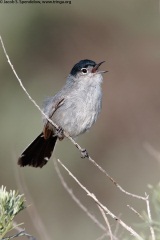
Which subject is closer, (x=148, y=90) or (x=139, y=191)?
(x=139, y=191)

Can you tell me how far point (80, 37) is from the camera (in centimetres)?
951

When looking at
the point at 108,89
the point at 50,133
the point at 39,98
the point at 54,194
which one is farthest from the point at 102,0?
the point at 50,133

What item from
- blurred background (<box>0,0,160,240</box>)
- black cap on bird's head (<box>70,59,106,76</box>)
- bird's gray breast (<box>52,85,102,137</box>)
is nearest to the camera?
bird's gray breast (<box>52,85,102,137</box>)

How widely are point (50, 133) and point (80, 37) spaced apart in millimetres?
4490

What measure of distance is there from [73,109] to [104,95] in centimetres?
398

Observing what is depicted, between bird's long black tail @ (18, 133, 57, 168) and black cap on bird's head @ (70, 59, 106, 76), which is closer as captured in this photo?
bird's long black tail @ (18, 133, 57, 168)

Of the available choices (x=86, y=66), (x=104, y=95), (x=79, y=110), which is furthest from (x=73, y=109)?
(x=104, y=95)

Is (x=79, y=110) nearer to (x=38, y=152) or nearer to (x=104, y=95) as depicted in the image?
(x=38, y=152)

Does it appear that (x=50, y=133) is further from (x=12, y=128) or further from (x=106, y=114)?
(x=106, y=114)

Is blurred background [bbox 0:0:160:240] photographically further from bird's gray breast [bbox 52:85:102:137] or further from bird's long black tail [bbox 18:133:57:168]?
bird's gray breast [bbox 52:85:102:137]

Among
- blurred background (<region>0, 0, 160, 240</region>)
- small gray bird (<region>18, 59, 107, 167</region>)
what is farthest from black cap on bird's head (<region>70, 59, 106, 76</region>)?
blurred background (<region>0, 0, 160, 240</region>)

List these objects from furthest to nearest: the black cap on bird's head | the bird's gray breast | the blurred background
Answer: the blurred background
the black cap on bird's head
the bird's gray breast

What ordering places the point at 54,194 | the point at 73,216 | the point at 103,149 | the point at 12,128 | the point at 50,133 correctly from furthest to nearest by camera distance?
the point at 103,149 < the point at 12,128 < the point at 54,194 < the point at 73,216 < the point at 50,133

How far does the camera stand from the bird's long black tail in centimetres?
506
